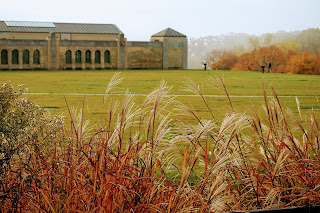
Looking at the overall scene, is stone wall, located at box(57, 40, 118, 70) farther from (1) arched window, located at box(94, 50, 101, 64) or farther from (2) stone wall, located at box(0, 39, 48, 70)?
(2) stone wall, located at box(0, 39, 48, 70)

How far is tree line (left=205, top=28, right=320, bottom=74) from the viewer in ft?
164

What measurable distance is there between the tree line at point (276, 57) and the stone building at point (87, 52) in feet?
22.1

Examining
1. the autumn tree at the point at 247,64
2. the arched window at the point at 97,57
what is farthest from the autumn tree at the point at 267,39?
the arched window at the point at 97,57

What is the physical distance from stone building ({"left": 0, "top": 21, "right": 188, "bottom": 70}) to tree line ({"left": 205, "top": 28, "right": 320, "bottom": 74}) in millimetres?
6723

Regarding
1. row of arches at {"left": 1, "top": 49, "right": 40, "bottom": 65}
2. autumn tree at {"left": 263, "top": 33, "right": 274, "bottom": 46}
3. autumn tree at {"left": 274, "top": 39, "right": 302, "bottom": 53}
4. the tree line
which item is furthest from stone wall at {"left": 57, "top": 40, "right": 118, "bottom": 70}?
autumn tree at {"left": 263, "top": 33, "right": 274, "bottom": 46}

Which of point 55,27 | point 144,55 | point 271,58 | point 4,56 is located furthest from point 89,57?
point 271,58

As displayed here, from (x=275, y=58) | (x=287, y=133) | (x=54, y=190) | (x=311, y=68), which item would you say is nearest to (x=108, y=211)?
(x=54, y=190)

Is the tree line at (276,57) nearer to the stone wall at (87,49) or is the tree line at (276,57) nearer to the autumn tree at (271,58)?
the autumn tree at (271,58)

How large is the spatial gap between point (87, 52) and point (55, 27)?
39.1 feet

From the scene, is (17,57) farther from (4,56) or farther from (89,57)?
(89,57)

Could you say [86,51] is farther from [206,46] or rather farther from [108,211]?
[206,46]

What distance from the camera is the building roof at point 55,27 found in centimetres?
6022

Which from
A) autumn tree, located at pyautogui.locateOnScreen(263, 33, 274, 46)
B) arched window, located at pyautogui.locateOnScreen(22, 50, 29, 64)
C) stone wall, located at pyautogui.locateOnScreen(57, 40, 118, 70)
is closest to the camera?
arched window, located at pyautogui.locateOnScreen(22, 50, 29, 64)

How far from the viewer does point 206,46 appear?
173 metres
